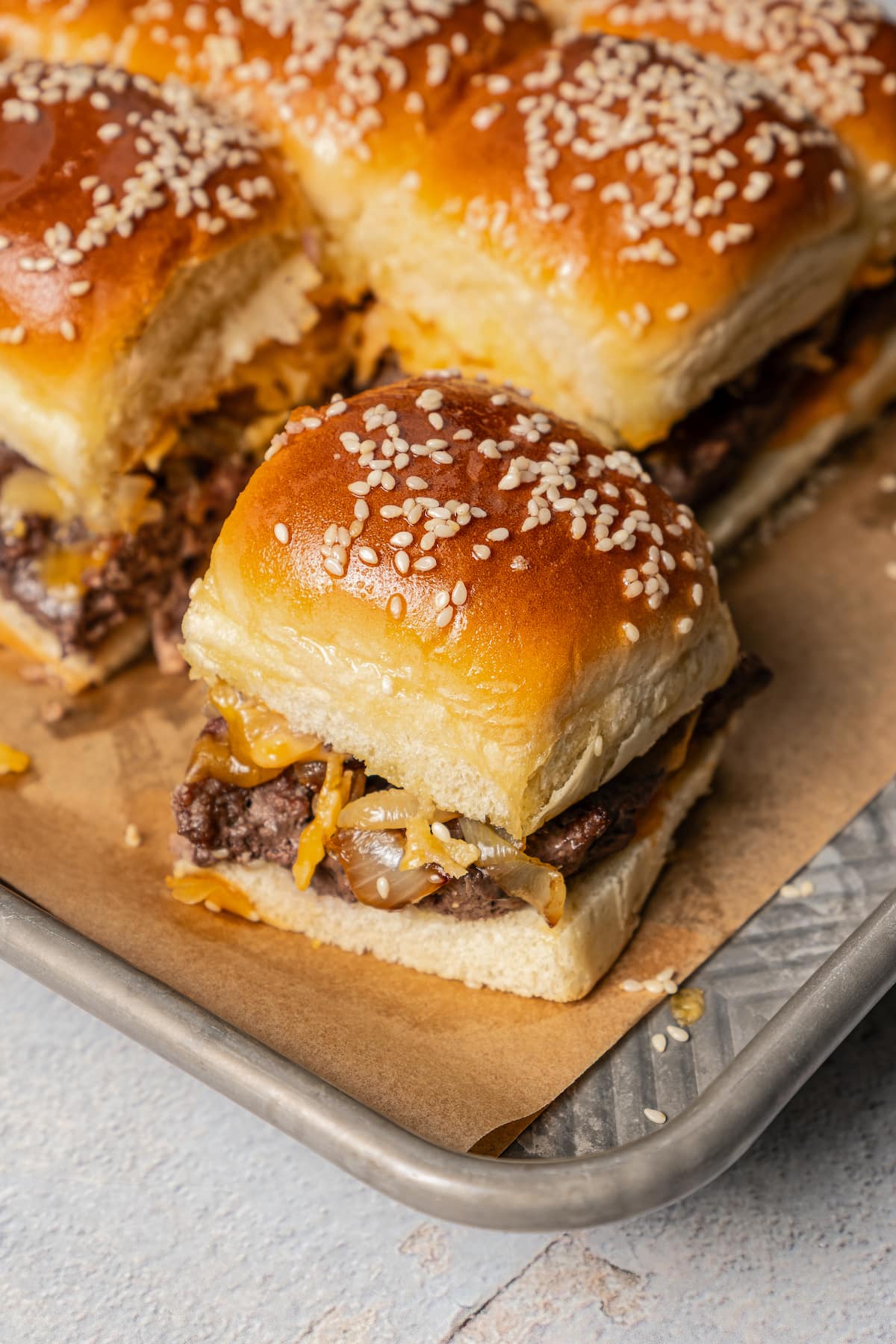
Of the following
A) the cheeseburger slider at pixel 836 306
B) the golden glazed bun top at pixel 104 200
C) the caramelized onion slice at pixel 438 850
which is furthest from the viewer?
the cheeseburger slider at pixel 836 306

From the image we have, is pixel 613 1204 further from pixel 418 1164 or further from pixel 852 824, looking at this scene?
pixel 852 824

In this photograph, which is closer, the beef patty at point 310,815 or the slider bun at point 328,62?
the beef patty at point 310,815

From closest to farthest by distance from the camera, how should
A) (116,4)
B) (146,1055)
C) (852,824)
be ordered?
(146,1055)
(852,824)
(116,4)

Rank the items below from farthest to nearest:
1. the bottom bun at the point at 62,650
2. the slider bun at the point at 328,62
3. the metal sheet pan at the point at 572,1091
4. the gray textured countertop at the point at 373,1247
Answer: the slider bun at the point at 328,62, the bottom bun at the point at 62,650, the gray textured countertop at the point at 373,1247, the metal sheet pan at the point at 572,1091

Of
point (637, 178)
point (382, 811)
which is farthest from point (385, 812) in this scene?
point (637, 178)

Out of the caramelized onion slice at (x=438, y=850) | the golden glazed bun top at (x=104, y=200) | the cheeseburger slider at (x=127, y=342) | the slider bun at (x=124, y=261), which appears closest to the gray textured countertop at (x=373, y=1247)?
the caramelized onion slice at (x=438, y=850)

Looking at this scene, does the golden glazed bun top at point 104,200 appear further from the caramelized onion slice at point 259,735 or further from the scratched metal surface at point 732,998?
the scratched metal surface at point 732,998

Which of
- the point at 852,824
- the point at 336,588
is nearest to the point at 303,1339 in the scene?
the point at 336,588
